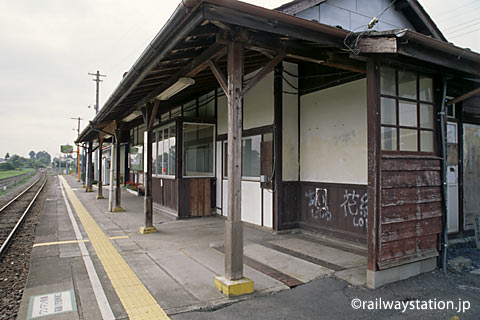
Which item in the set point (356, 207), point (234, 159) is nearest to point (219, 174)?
point (356, 207)

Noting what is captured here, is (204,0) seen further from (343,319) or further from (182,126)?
(182,126)

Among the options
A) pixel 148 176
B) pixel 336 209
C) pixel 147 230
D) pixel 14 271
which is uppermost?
pixel 148 176

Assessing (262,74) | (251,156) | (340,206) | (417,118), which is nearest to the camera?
(262,74)

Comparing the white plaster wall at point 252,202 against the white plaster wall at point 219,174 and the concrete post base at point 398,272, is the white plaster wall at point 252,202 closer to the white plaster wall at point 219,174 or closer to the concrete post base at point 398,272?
the white plaster wall at point 219,174

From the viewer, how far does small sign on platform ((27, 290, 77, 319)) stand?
3.28 meters

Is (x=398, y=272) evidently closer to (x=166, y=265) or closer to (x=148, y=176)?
(x=166, y=265)

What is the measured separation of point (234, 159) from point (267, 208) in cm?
341

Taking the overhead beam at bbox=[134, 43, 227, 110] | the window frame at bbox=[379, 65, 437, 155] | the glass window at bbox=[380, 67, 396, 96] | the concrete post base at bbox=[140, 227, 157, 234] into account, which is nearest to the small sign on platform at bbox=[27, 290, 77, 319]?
the concrete post base at bbox=[140, 227, 157, 234]

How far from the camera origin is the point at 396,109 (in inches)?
167

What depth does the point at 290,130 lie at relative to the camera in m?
6.88

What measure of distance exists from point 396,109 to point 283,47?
1790 millimetres

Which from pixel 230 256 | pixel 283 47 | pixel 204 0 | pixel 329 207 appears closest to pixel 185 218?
pixel 329 207

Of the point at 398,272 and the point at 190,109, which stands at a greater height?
the point at 190,109

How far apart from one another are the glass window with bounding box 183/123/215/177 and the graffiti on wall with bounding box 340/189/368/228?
449cm
